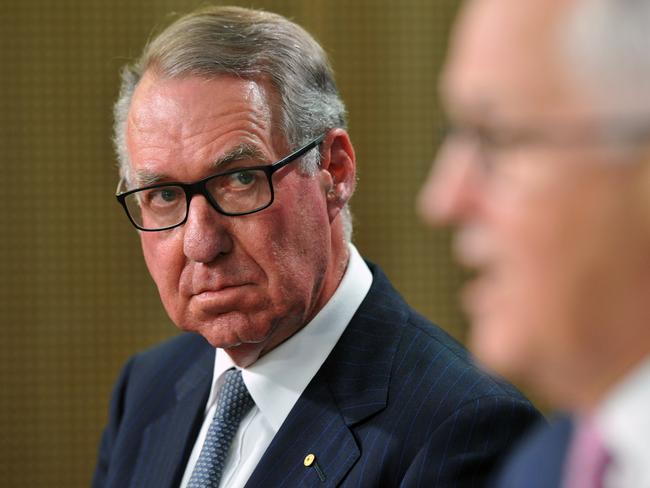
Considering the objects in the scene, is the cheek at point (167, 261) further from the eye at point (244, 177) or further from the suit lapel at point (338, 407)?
the suit lapel at point (338, 407)

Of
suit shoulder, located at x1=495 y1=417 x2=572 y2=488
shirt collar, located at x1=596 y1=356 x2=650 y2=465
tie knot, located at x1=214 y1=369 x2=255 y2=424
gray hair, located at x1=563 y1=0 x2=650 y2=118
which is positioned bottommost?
tie knot, located at x1=214 y1=369 x2=255 y2=424

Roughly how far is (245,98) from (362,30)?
6.65ft

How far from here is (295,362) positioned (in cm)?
189

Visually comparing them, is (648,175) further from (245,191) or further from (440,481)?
(245,191)

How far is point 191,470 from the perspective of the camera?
6.39 ft

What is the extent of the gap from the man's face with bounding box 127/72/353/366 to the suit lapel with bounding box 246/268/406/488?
121 mm

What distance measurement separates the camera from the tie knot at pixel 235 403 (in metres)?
1.90

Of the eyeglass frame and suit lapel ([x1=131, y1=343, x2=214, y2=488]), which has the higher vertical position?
the eyeglass frame

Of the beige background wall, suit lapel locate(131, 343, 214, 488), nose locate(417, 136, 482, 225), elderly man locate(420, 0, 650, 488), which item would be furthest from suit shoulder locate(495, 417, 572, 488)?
the beige background wall

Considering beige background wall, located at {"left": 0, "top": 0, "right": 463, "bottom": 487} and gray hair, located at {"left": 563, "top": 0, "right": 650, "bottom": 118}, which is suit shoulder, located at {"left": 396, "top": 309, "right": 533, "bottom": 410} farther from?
beige background wall, located at {"left": 0, "top": 0, "right": 463, "bottom": 487}

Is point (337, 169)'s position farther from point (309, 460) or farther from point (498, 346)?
point (498, 346)

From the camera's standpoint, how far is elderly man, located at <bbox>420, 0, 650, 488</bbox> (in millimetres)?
741

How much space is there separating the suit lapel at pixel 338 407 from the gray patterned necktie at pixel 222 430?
0.10 metres

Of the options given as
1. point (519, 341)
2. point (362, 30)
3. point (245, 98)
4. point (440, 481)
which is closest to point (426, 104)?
point (362, 30)
